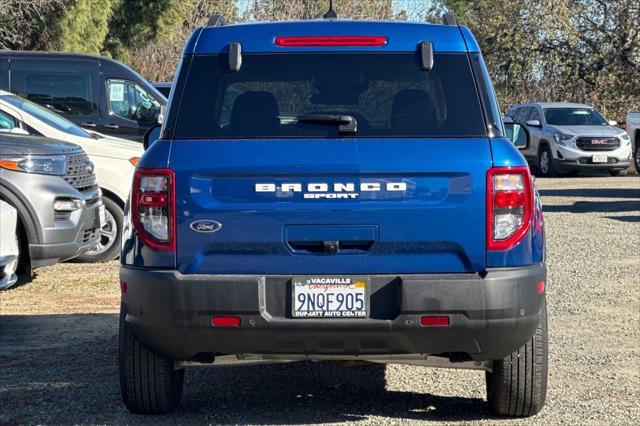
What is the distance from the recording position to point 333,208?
5215mm

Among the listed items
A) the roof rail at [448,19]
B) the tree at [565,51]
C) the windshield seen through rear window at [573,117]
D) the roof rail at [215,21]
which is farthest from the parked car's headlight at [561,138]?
the roof rail at [215,21]

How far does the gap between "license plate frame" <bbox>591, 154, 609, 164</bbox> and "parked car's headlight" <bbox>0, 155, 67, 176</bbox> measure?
1851 centimetres

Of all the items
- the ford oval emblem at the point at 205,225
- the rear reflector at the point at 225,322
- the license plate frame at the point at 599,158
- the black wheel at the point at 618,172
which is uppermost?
the ford oval emblem at the point at 205,225

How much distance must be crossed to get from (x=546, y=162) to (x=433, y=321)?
23456mm

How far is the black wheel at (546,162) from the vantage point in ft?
91.4

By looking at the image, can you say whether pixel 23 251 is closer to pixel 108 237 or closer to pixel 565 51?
pixel 108 237

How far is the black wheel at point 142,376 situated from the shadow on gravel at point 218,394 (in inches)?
3.7

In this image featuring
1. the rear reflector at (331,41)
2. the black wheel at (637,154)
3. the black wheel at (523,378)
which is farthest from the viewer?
the black wheel at (637,154)

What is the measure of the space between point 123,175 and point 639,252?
5802 millimetres

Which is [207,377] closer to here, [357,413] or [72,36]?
[357,413]

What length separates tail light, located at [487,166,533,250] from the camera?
5250mm

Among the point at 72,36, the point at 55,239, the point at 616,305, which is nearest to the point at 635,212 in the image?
the point at 616,305

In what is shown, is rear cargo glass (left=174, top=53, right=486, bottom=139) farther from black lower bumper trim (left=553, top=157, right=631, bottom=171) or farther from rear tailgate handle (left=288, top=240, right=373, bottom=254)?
black lower bumper trim (left=553, top=157, right=631, bottom=171)

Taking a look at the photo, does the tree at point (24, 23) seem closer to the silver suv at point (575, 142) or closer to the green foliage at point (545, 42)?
the green foliage at point (545, 42)
